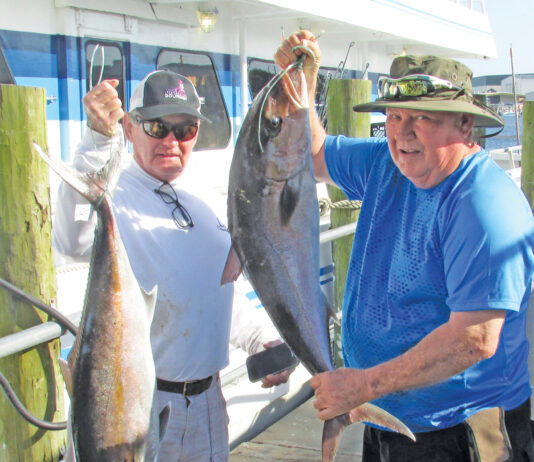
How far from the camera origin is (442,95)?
1.95 m

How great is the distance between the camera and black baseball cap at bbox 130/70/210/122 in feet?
7.31

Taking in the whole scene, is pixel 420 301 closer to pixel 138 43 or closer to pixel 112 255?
pixel 112 255

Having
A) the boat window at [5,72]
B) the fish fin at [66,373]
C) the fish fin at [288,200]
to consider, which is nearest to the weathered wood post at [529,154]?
the fish fin at [288,200]

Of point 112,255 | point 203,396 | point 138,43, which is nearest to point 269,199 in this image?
point 112,255

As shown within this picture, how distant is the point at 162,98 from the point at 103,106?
1.65ft

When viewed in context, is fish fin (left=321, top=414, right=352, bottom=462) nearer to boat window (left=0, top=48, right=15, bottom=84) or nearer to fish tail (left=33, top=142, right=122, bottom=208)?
fish tail (left=33, top=142, right=122, bottom=208)

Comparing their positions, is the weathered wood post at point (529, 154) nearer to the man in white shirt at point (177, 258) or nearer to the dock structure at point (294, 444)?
the dock structure at point (294, 444)

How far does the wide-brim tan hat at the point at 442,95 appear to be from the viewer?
74.4 inches

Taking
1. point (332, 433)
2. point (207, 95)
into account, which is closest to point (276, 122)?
point (332, 433)

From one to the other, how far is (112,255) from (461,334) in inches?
42.6

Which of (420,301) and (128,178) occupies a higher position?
(128,178)

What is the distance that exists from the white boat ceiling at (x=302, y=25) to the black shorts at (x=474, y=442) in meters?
1.66

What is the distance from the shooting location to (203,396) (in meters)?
2.38

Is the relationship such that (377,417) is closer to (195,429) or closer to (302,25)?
(195,429)
